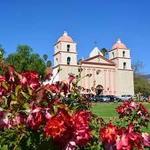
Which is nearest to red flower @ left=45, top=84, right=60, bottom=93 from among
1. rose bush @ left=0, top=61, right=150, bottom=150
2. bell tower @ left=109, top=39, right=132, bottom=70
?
rose bush @ left=0, top=61, right=150, bottom=150

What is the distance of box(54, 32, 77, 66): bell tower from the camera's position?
97062mm

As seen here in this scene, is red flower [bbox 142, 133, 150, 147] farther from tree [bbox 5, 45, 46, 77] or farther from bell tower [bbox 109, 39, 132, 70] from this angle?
bell tower [bbox 109, 39, 132, 70]

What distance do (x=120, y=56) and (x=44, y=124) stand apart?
334 ft

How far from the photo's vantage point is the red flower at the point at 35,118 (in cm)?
343

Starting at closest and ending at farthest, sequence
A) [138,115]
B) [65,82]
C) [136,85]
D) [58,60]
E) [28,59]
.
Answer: [65,82], [138,115], [28,59], [58,60], [136,85]

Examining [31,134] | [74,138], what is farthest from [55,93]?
[74,138]

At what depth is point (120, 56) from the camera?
343 ft

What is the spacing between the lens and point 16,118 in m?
3.54

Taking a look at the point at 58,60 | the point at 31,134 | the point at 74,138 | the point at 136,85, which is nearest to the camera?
the point at 74,138

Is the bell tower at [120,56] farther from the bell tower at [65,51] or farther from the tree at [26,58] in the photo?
the tree at [26,58]

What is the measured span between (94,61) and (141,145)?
324 feet

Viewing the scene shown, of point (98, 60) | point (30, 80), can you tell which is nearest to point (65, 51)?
point (98, 60)

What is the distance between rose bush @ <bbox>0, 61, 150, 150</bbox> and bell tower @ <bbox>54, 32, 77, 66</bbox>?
92295mm

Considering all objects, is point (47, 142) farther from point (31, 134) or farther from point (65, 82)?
point (65, 82)
